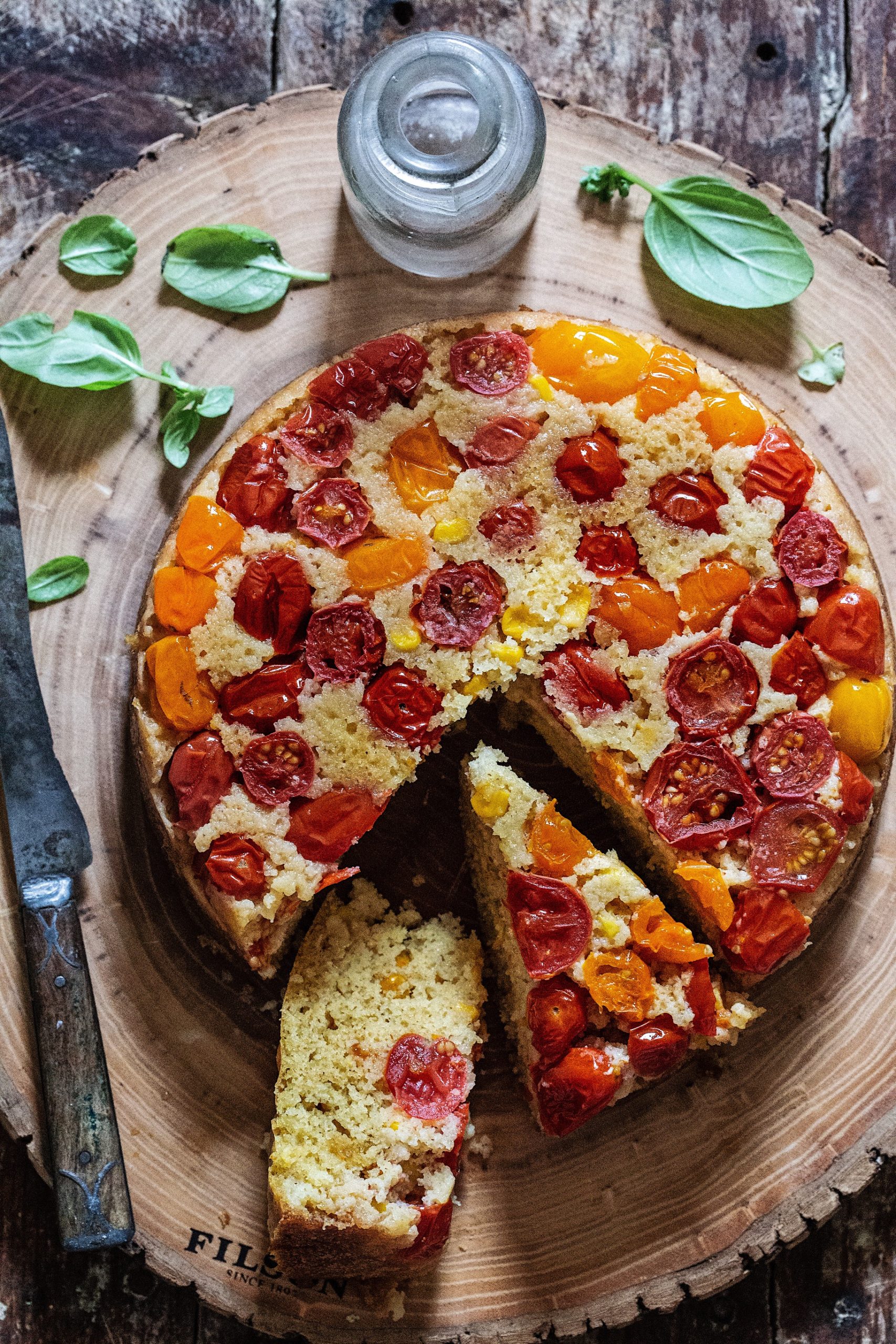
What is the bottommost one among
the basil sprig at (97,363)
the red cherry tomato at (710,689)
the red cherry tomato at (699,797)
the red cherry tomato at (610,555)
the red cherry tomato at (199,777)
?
the red cherry tomato at (199,777)

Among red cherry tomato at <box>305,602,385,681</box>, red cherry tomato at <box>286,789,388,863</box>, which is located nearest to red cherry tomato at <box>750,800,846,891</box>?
red cherry tomato at <box>286,789,388,863</box>

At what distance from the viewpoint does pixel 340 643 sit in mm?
4387

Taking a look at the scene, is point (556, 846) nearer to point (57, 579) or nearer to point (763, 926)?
point (763, 926)

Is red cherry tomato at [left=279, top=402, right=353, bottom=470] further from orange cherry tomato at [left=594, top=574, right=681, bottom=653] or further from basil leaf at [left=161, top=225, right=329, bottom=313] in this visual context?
orange cherry tomato at [left=594, top=574, right=681, bottom=653]

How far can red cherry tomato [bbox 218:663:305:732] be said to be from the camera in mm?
4336

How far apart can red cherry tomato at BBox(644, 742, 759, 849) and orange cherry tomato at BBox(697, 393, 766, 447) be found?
1.15m

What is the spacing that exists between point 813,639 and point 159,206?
3.19m

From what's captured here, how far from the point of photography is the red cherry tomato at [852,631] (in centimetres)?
438

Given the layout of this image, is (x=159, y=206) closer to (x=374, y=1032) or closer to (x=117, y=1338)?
(x=374, y=1032)

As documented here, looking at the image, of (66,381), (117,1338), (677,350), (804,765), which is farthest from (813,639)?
(117,1338)

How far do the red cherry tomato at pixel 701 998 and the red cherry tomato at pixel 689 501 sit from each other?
64.6 inches

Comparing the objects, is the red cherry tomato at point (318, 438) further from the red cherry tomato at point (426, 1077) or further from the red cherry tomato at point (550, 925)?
the red cherry tomato at point (426, 1077)

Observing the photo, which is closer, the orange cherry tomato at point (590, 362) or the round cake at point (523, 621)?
the round cake at point (523, 621)

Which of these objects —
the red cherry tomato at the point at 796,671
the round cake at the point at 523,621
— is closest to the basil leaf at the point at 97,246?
the round cake at the point at 523,621
